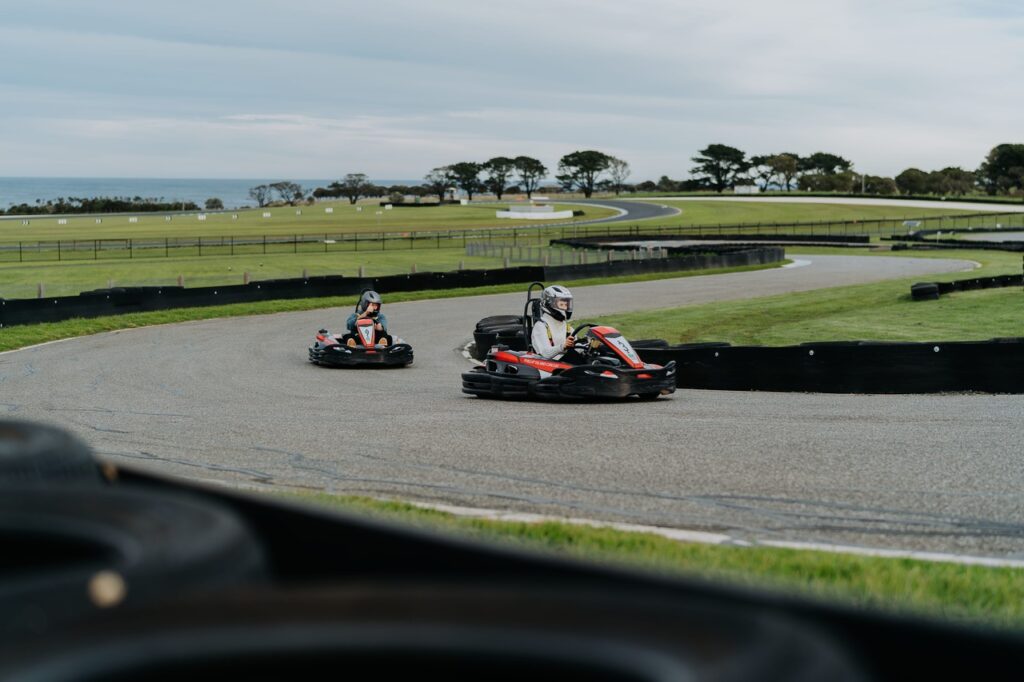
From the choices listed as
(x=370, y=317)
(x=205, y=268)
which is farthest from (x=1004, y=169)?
(x=370, y=317)

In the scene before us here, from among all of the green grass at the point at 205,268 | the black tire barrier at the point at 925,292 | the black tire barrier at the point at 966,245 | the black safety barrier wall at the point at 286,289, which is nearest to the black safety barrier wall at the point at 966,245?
the black tire barrier at the point at 966,245

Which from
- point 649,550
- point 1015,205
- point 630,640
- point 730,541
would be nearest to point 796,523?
point 730,541

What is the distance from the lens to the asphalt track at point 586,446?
7.68 metres

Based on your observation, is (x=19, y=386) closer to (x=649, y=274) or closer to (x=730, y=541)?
(x=730, y=541)

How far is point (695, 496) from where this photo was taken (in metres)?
8.16

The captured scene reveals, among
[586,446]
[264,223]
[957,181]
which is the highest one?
[957,181]

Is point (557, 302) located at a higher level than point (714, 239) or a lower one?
lower

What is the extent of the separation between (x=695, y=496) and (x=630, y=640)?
7.05 meters

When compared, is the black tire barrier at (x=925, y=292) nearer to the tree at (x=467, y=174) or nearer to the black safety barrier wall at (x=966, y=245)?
the black safety barrier wall at (x=966, y=245)

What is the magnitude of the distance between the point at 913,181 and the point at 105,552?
161660 millimetres

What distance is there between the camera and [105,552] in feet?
5.96

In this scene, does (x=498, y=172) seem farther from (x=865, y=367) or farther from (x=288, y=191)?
(x=865, y=367)

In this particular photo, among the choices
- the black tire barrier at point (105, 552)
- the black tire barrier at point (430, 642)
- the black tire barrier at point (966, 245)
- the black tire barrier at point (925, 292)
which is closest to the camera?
the black tire barrier at point (430, 642)

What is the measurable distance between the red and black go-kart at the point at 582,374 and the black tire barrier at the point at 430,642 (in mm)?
12929
